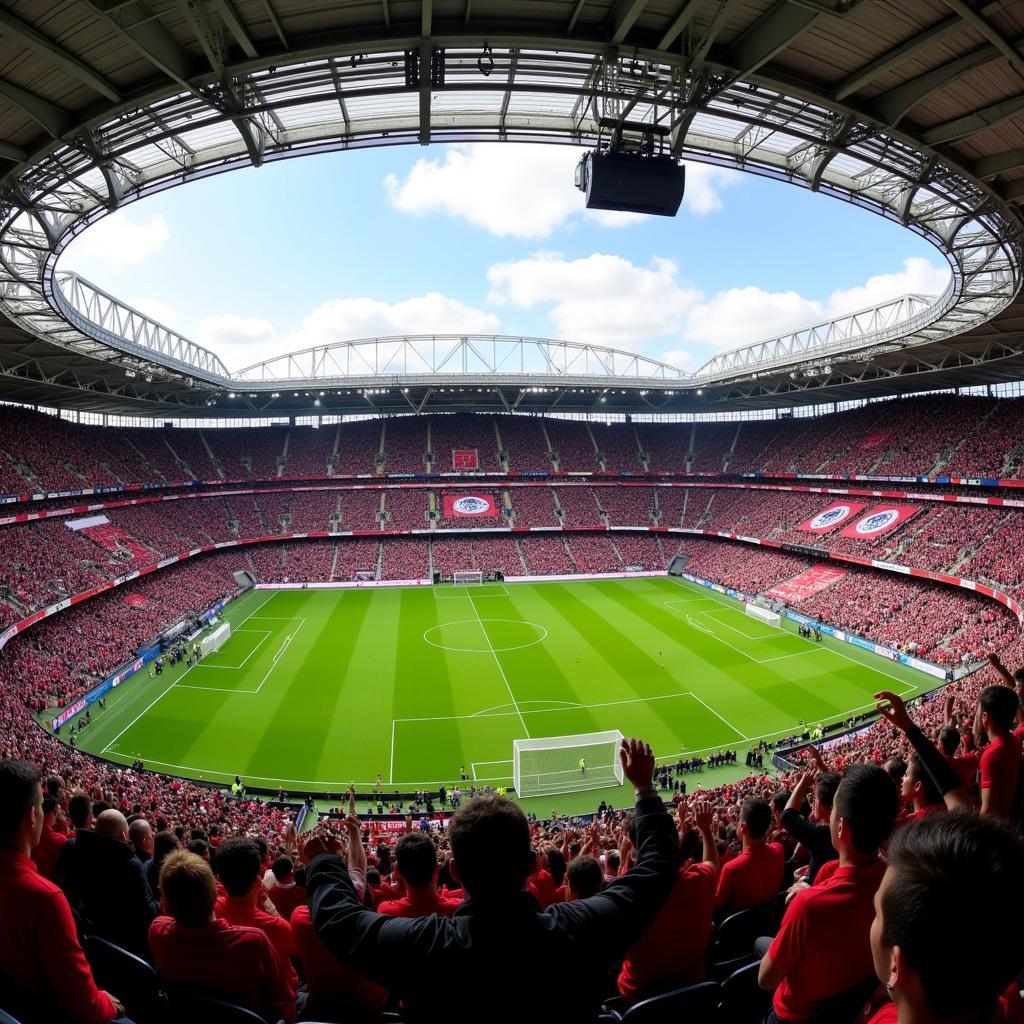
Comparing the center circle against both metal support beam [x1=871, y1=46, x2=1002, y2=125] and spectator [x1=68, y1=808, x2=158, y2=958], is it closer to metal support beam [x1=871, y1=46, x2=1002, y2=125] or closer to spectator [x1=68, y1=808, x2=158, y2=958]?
metal support beam [x1=871, y1=46, x2=1002, y2=125]

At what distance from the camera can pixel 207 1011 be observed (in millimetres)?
3074

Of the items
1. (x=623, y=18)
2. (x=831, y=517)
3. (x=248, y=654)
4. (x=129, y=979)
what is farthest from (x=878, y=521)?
(x=129, y=979)

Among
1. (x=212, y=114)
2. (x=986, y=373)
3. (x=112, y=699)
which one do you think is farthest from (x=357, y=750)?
(x=986, y=373)

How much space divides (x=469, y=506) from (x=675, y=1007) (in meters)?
58.8

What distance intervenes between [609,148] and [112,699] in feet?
98.5

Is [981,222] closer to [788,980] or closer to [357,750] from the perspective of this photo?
[788,980]

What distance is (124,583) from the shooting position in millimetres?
40031

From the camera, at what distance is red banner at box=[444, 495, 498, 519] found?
6106cm

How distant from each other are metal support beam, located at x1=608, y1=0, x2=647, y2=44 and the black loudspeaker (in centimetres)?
174

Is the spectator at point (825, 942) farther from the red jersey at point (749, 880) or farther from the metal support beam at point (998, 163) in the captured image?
the metal support beam at point (998, 163)

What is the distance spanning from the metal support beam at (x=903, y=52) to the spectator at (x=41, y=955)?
1553 centimetres

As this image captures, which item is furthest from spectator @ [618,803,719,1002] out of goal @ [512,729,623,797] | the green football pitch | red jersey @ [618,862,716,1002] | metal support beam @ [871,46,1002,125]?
goal @ [512,729,623,797]

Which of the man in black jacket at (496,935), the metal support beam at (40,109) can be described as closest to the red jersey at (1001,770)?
the man in black jacket at (496,935)

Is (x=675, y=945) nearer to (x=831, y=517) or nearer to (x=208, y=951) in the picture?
(x=208, y=951)
